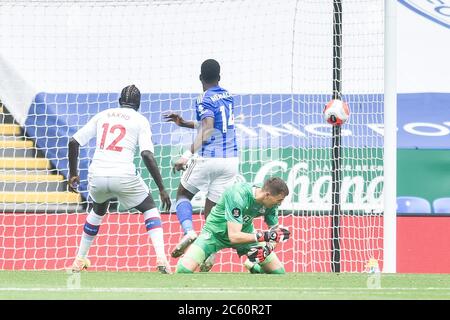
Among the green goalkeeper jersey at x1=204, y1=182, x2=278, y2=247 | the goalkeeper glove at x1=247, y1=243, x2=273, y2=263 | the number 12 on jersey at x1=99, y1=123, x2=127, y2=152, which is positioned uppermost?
the number 12 on jersey at x1=99, y1=123, x2=127, y2=152

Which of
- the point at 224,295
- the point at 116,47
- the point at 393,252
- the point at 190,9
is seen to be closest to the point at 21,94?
the point at 116,47

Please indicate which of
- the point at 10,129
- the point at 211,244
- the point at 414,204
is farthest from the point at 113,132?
the point at 414,204

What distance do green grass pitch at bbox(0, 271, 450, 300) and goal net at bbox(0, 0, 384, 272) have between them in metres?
2.85

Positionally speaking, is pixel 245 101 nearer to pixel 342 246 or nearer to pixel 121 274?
pixel 342 246

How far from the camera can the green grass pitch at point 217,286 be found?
27.0 ft

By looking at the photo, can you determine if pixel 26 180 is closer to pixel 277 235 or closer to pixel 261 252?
pixel 261 252

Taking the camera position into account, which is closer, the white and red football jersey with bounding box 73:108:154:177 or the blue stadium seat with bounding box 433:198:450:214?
the white and red football jersey with bounding box 73:108:154:177


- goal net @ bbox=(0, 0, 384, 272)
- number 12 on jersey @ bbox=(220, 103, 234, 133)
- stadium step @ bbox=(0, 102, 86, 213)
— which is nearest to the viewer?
number 12 on jersey @ bbox=(220, 103, 234, 133)

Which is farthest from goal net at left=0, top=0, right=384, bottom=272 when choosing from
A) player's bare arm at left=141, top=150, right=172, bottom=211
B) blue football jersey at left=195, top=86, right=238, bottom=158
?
player's bare arm at left=141, top=150, right=172, bottom=211

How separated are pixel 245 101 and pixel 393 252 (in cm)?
403

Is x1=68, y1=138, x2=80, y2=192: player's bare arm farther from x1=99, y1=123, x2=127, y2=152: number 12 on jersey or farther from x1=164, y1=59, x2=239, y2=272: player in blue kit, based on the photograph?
x1=164, y1=59, x2=239, y2=272: player in blue kit

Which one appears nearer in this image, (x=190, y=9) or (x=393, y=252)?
(x=393, y=252)

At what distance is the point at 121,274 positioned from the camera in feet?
35.6

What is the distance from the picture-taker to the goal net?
45.8 feet
